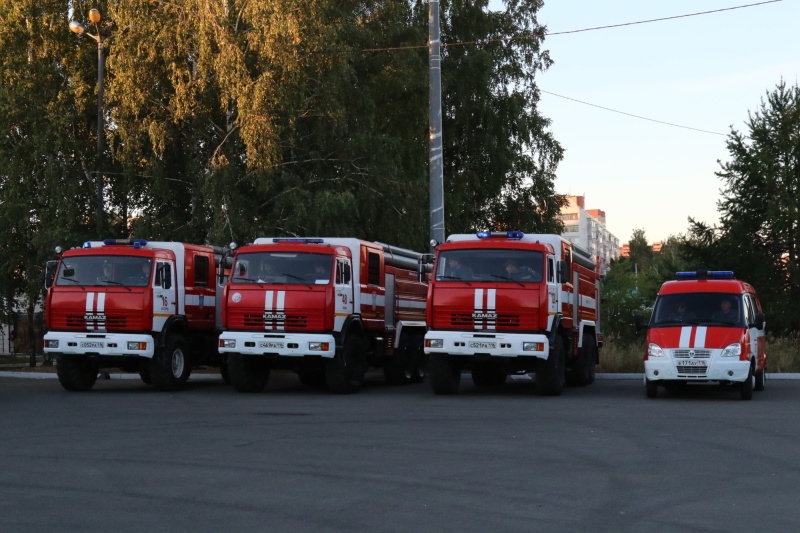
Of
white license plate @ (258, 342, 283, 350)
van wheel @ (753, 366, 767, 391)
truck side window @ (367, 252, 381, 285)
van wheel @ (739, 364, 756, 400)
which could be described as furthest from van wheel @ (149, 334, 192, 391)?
van wheel @ (753, 366, 767, 391)

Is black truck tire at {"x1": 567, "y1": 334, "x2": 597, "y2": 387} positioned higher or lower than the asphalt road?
higher

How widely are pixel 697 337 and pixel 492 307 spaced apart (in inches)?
142

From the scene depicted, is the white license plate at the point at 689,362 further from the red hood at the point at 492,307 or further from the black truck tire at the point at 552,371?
the red hood at the point at 492,307

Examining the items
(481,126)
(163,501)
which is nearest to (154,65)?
(481,126)

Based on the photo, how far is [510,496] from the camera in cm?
941

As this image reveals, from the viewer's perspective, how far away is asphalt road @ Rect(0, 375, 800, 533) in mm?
8445

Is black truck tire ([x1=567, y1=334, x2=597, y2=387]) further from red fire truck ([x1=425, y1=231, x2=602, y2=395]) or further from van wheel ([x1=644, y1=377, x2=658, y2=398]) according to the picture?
van wheel ([x1=644, y1=377, x2=658, y2=398])

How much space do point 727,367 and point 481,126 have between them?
1079 inches

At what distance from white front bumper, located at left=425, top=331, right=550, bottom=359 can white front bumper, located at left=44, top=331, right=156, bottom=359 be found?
5.65 meters

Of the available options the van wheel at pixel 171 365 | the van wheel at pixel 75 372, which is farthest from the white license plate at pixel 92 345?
the van wheel at pixel 171 365

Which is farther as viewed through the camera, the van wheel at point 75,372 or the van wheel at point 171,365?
the van wheel at point 75,372

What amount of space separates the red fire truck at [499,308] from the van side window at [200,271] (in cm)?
594

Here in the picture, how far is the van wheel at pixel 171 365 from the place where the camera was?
22.6m

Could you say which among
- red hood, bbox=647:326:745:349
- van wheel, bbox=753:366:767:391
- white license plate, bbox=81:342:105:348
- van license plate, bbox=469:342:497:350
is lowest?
van wheel, bbox=753:366:767:391
